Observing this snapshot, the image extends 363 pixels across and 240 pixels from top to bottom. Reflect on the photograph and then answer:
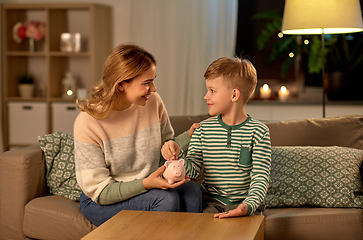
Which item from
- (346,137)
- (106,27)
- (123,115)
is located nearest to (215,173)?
(123,115)

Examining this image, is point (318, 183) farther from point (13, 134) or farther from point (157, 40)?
point (13, 134)

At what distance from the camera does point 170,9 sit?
3.83 meters

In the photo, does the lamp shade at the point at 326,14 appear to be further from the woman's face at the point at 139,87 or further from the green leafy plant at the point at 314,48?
the woman's face at the point at 139,87

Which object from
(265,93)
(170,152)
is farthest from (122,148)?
(265,93)

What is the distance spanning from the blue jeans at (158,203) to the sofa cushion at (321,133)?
2.60 ft

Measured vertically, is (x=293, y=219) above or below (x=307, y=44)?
below

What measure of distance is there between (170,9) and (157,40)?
0.30 meters

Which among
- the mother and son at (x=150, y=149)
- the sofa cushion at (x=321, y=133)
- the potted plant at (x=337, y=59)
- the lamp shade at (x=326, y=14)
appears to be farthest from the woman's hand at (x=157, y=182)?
the potted plant at (x=337, y=59)

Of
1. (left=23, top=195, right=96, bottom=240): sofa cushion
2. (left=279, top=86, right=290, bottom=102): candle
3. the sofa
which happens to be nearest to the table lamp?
the sofa

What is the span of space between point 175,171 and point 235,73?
43cm

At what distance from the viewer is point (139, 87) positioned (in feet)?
5.27

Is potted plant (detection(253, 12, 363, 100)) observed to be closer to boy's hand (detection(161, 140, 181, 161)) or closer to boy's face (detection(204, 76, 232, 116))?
boy's face (detection(204, 76, 232, 116))

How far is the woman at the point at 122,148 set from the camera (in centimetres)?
154

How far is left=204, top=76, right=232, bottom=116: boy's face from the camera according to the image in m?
1.53
